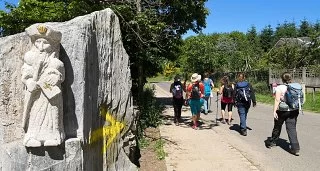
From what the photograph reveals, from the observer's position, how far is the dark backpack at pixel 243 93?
11.1 meters

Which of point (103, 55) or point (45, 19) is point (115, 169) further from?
point (45, 19)

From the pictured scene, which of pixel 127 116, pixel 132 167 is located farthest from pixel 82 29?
pixel 132 167

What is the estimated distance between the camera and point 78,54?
4516 mm

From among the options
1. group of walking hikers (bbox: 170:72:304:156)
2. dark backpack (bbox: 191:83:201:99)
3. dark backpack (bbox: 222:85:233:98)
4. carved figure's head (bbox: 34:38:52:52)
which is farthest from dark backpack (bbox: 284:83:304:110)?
carved figure's head (bbox: 34:38:52:52)

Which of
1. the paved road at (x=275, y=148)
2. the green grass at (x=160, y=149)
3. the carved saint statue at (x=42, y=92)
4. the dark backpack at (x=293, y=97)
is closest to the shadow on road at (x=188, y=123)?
the paved road at (x=275, y=148)

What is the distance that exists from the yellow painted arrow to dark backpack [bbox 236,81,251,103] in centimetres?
Result: 573

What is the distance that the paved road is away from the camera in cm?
803

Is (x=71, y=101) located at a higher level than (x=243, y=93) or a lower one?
higher

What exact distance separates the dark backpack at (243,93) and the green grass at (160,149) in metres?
2.58

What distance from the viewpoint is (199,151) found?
30.4 feet

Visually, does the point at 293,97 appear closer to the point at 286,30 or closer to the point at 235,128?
the point at 235,128

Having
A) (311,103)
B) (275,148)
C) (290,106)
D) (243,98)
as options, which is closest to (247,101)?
(243,98)

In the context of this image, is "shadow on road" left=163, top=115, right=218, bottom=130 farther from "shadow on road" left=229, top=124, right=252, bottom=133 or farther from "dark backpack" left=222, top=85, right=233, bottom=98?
"dark backpack" left=222, top=85, right=233, bottom=98

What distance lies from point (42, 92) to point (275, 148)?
22.3 ft
